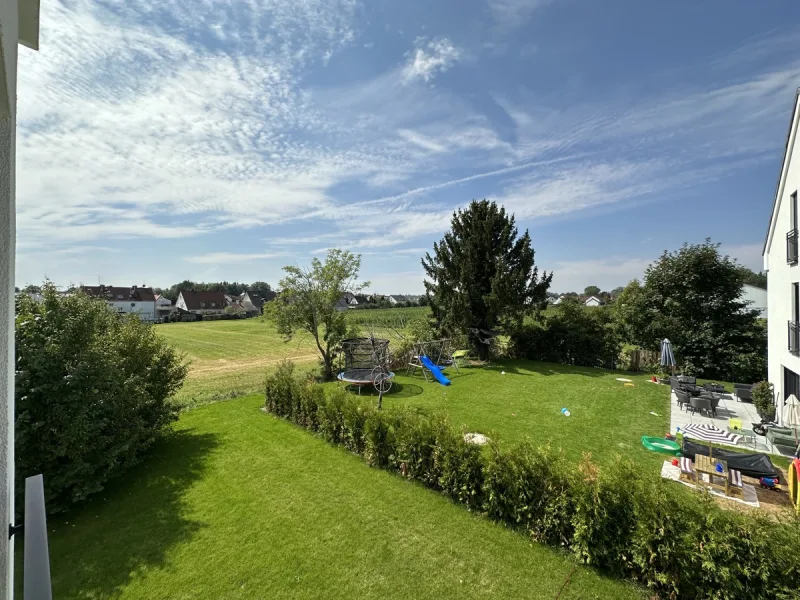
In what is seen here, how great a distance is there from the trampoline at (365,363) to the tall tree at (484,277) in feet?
22.0

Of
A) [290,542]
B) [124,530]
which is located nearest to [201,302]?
[124,530]

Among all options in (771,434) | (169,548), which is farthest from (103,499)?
(771,434)

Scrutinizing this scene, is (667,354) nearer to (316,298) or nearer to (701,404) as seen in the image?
(701,404)

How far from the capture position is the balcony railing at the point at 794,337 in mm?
8883

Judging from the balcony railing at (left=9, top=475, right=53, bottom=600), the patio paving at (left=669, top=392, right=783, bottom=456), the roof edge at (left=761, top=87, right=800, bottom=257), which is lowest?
the patio paving at (left=669, top=392, right=783, bottom=456)

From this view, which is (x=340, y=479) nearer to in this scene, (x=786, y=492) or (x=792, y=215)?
(x=786, y=492)

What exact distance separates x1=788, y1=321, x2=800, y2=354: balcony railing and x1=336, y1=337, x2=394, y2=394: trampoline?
11.6m

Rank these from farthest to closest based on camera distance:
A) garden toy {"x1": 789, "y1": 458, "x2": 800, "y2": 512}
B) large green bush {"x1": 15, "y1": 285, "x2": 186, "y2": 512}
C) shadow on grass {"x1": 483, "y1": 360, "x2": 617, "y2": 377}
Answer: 1. shadow on grass {"x1": 483, "y1": 360, "x2": 617, "y2": 377}
2. large green bush {"x1": 15, "y1": 285, "x2": 186, "y2": 512}
3. garden toy {"x1": 789, "y1": 458, "x2": 800, "y2": 512}

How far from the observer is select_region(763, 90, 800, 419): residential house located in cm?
916

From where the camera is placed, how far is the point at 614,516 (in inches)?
187

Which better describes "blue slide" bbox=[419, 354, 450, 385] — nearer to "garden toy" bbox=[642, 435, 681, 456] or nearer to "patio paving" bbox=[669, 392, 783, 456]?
"garden toy" bbox=[642, 435, 681, 456]

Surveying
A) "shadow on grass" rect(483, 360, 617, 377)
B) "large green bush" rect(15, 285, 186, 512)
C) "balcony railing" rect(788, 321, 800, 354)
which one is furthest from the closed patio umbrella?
"large green bush" rect(15, 285, 186, 512)

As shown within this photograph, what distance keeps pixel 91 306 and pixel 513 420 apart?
10902 mm

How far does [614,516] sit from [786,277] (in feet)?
33.7
